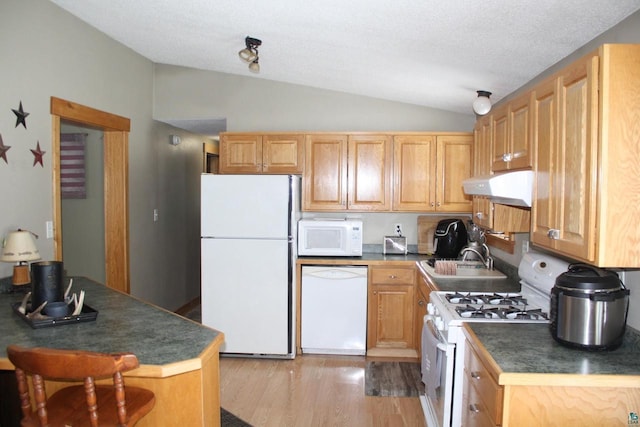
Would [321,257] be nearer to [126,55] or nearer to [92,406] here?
[126,55]

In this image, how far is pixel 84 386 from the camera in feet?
Answer: 4.64

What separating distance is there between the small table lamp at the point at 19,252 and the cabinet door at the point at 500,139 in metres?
2.69

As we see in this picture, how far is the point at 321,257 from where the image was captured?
397 centimetres

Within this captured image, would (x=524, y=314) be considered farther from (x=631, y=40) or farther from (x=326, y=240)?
(x=326, y=240)

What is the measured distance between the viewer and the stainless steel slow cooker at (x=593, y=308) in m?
1.67

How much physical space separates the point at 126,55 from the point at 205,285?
210 cm

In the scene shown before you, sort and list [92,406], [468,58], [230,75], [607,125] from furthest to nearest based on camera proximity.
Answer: [230,75] → [468,58] → [607,125] → [92,406]

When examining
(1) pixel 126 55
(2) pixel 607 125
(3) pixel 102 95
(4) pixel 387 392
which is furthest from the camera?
(1) pixel 126 55

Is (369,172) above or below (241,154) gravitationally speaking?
below

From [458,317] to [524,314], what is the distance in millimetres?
320

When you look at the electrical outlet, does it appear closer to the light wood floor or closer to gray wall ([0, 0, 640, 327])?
gray wall ([0, 0, 640, 327])

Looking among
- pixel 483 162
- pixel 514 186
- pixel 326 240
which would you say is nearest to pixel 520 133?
pixel 514 186

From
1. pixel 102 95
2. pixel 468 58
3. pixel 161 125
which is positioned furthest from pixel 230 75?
pixel 468 58

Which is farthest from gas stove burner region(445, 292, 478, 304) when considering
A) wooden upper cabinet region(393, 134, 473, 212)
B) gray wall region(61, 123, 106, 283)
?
gray wall region(61, 123, 106, 283)
